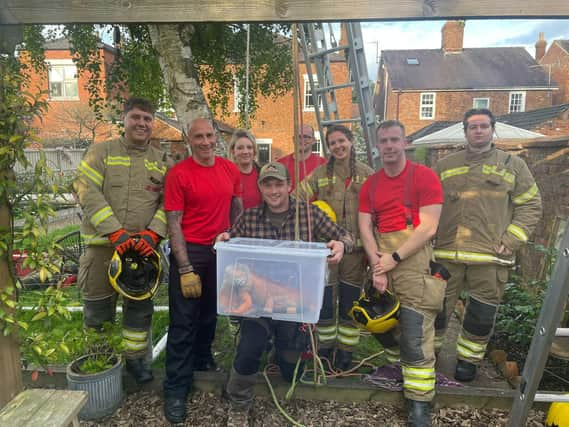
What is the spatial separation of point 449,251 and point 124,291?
243 cm

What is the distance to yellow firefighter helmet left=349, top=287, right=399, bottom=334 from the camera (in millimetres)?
2709

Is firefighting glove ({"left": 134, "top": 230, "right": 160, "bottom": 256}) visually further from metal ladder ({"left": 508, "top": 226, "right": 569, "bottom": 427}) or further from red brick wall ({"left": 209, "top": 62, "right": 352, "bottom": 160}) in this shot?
red brick wall ({"left": 209, "top": 62, "right": 352, "bottom": 160})

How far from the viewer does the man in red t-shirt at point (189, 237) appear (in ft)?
8.99

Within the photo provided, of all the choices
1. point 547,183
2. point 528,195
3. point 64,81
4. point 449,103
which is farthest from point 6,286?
point 449,103

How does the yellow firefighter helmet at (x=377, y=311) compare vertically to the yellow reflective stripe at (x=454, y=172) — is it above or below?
below

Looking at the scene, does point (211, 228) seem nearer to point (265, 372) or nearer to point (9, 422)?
point (265, 372)

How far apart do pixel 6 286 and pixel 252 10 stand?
1829 mm

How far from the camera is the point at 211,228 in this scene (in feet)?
9.32

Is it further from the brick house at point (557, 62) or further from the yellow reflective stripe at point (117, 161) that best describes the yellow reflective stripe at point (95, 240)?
the brick house at point (557, 62)

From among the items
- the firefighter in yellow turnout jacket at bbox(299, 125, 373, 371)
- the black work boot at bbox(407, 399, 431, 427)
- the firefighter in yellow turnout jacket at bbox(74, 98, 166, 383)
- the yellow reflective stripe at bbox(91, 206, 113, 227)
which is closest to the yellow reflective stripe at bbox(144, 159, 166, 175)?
the firefighter in yellow turnout jacket at bbox(74, 98, 166, 383)

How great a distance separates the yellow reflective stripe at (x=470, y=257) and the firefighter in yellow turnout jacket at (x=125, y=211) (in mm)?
2164

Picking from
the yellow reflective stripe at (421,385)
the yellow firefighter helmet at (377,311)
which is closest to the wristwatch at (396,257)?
the yellow firefighter helmet at (377,311)

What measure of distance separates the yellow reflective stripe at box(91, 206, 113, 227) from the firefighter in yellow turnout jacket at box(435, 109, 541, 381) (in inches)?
99.3

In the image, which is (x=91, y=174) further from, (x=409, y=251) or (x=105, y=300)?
(x=409, y=251)
